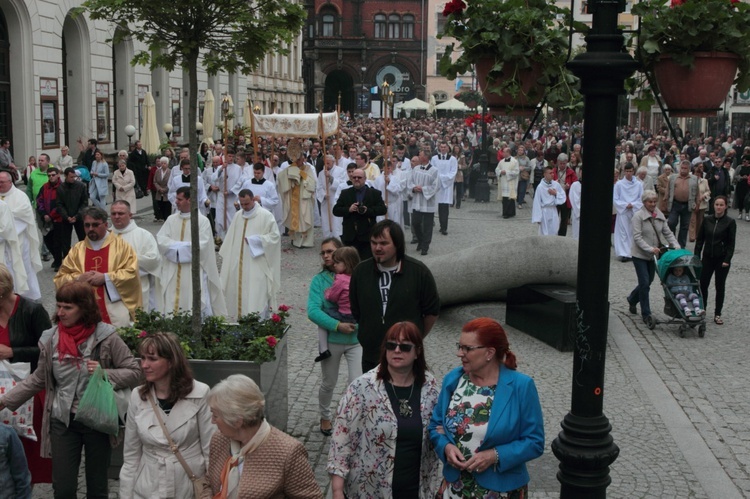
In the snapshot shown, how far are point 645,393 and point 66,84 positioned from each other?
25.0m

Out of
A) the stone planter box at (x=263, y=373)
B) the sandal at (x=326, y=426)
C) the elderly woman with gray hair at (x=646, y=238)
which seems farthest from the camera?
the elderly woman with gray hair at (x=646, y=238)

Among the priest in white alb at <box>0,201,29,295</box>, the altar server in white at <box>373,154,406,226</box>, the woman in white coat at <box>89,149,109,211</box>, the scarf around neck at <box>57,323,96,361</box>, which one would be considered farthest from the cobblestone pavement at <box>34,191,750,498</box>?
the woman in white coat at <box>89,149,109,211</box>

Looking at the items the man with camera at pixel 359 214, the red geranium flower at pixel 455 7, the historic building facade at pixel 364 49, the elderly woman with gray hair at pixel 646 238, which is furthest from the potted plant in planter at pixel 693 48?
the historic building facade at pixel 364 49

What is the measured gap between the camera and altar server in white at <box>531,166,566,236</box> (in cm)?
1827

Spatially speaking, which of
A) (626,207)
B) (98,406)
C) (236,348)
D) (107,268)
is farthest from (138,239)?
(626,207)

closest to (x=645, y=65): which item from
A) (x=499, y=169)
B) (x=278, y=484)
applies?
(x=278, y=484)

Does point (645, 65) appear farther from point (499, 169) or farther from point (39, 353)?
point (499, 169)

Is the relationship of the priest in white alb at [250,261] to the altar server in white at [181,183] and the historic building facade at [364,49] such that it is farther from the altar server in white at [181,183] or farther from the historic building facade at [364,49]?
the historic building facade at [364,49]

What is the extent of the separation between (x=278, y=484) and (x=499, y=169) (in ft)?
74.3

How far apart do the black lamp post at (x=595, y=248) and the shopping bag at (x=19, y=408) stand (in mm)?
3335

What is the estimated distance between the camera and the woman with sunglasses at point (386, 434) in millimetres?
4758

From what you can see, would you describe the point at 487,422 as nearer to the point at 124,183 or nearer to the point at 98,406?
the point at 98,406

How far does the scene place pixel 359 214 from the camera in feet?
45.5

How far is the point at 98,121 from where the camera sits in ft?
103
